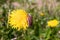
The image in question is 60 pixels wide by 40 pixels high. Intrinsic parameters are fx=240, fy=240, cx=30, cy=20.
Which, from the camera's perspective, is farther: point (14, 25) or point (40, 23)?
point (40, 23)

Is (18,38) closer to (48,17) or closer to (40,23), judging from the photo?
(40,23)

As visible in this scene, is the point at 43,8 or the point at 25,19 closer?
the point at 25,19

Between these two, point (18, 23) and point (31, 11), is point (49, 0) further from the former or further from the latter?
point (18, 23)

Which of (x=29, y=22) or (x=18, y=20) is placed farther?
(x=29, y=22)

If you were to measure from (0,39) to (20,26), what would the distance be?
312 mm

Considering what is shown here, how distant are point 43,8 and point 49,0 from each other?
126 millimetres

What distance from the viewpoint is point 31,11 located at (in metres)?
2.51

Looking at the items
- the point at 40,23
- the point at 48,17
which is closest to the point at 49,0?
the point at 48,17

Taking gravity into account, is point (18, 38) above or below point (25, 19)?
below

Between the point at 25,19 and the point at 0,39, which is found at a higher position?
the point at 25,19

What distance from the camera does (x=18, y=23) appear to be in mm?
1681

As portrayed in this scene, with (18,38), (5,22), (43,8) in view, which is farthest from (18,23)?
(43,8)

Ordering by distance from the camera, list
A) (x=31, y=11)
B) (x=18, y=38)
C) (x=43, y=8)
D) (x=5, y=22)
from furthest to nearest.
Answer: (x=43, y=8) < (x=31, y=11) < (x=5, y=22) < (x=18, y=38)

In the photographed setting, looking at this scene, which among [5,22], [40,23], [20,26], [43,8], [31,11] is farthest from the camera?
[43,8]
